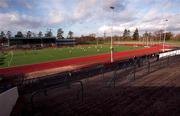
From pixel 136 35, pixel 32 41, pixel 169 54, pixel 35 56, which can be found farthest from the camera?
pixel 136 35

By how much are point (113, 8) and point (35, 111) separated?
24116 millimetres

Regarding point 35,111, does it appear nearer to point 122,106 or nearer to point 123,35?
point 122,106

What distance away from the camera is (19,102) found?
980cm

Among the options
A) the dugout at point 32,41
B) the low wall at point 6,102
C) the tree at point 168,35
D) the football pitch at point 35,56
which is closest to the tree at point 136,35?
the tree at point 168,35

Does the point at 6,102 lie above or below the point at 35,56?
above

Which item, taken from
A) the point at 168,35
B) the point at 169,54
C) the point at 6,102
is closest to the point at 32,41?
the point at 169,54

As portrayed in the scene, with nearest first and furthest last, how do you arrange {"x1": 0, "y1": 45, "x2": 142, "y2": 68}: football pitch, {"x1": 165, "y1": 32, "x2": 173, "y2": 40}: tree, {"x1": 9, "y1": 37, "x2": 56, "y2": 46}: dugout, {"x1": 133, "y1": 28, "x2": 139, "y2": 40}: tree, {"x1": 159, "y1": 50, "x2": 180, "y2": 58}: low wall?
{"x1": 159, "y1": 50, "x2": 180, "y2": 58}: low wall
{"x1": 0, "y1": 45, "x2": 142, "y2": 68}: football pitch
{"x1": 9, "y1": 37, "x2": 56, "y2": 46}: dugout
{"x1": 165, "y1": 32, "x2": 173, "y2": 40}: tree
{"x1": 133, "y1": 28, "x2": 139, "y2": 40}: tree

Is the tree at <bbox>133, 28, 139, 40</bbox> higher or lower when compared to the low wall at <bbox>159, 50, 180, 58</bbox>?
higher

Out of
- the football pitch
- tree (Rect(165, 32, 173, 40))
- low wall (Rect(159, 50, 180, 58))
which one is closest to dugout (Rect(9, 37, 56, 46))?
the football pitch

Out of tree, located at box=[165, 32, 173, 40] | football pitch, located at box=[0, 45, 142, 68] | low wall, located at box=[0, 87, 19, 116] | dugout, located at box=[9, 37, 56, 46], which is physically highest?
tree, located at box=[165, 32, 173, 40]

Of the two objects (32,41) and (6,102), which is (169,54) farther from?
(32,41)

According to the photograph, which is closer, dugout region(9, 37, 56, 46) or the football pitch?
the football pitch

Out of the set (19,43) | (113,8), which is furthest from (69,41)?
(113,8)

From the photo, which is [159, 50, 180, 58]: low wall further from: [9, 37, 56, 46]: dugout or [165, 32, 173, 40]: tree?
[165, 32, 173, 40]: tree
